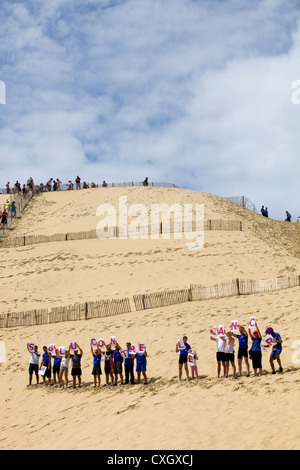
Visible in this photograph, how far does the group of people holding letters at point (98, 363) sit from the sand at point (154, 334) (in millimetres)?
357

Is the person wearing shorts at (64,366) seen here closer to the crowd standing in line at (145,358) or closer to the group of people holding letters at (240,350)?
the crowd standing in line at (145,358)

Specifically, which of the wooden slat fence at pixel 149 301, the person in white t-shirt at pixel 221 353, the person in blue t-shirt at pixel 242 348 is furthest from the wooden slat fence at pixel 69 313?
the person in blue t-shirt at pixel 242 348

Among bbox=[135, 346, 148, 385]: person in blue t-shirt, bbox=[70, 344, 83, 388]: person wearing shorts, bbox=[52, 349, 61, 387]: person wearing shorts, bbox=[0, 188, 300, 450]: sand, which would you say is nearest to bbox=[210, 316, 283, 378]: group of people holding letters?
bbox=[0, 188, 300, 450]: sand

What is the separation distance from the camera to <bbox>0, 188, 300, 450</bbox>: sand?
418 inches

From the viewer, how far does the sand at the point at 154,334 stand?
10625 mm

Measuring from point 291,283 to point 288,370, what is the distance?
1023 cm

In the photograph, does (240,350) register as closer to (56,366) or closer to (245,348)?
(245,348)

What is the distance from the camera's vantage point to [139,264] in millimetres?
34312

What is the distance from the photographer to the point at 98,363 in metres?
15.8

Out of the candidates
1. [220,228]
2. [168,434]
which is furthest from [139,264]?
[168,434]

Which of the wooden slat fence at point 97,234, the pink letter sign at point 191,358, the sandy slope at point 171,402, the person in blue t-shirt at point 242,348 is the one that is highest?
the wooden slat fence at point 97,234

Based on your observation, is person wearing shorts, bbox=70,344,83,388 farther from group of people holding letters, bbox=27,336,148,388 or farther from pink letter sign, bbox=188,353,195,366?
pink letter sign, bbox=188,353,195,366

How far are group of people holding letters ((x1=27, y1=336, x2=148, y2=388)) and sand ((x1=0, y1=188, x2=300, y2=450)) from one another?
36cm

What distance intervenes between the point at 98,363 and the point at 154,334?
5.27 m
